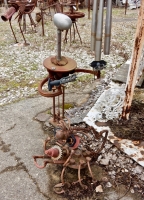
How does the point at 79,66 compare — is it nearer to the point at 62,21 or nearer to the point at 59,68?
the point at 59,68

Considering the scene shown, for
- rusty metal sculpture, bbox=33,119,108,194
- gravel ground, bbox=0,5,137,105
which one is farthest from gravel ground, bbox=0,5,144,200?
rusty metal sculpture, bbox=33,119,108,194

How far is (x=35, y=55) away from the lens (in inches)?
216

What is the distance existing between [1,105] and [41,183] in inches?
63.0

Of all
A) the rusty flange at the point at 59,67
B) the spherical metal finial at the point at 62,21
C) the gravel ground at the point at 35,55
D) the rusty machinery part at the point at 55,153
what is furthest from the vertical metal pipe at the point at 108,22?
the gravel ground at the point at 35,55

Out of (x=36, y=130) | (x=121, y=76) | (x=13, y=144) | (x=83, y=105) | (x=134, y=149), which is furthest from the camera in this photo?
(x=121, y=76)

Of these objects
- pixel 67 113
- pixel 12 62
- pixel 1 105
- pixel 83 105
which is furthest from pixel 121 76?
pixel 12 62

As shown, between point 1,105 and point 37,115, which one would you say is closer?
point 37,115

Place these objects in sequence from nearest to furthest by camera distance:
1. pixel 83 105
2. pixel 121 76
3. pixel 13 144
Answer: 1. pixel 13 144
2. pixel 83 105
3. pixel 121 76

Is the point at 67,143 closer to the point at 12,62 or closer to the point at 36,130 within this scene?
the point at 36,130

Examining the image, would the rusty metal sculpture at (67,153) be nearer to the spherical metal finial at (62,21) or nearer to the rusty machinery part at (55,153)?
the rusty machinery part at (55,153)

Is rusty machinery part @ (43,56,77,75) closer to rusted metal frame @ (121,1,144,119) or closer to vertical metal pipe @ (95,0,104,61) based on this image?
vertical metal pipe @ (95,0,104,61)


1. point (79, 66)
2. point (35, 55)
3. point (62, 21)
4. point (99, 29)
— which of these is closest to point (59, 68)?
point (62, 21)

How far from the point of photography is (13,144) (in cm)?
258

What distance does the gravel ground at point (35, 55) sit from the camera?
411 centimetres
